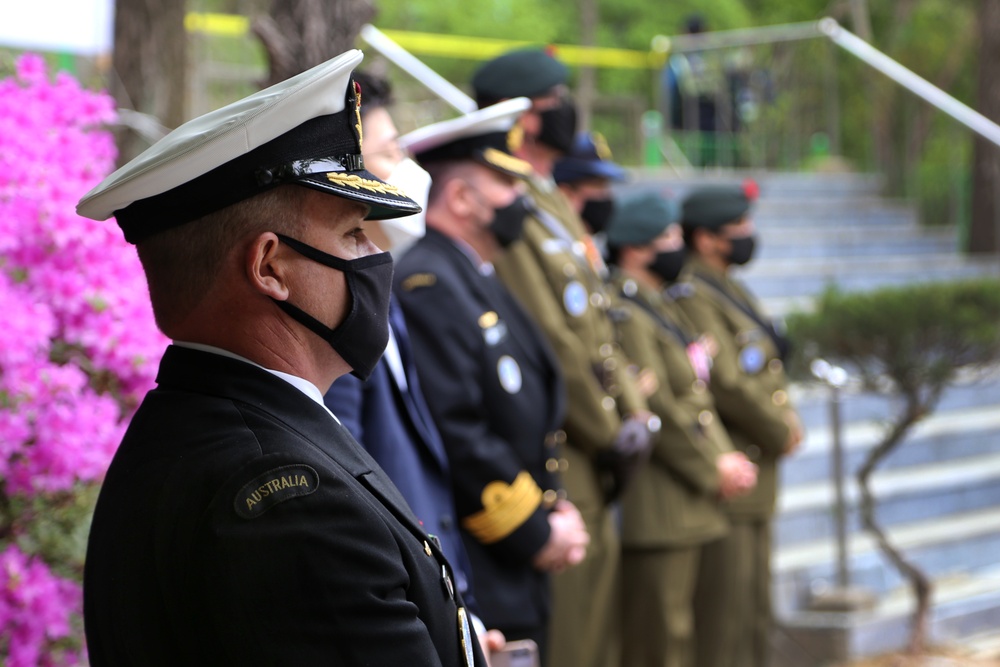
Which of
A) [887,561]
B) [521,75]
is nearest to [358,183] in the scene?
[521,75]

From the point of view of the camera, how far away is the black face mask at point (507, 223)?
3.71 m

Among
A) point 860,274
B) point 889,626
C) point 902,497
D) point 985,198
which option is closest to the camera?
point 889,626

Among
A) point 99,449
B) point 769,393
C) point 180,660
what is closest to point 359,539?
point 180,660

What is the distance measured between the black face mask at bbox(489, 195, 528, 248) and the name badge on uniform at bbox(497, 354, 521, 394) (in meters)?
0.35

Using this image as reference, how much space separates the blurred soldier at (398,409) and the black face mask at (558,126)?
166cm

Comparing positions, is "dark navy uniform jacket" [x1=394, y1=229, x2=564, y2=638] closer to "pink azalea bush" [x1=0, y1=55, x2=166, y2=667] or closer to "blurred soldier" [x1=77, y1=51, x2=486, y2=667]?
"pink azalea bush" [x1=0, y1=55, x2=166, y2=667]

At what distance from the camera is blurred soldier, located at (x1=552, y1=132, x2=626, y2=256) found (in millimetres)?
5559

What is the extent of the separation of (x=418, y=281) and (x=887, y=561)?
4.25 meters

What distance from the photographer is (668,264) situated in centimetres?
538

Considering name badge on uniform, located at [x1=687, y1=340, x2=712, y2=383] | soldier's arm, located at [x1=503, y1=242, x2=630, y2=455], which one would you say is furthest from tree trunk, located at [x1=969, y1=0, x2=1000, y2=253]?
soldier's arm, located at [x1=503, y1=242, x2=630, y2=455]

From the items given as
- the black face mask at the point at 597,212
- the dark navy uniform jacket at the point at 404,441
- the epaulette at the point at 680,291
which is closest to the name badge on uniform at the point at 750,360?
the epaulette at the point at 680,291

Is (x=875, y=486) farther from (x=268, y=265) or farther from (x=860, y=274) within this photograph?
(x=268, y=265)

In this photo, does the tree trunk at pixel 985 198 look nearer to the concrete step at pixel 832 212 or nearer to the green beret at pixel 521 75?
the concrete step at pixel 832 212

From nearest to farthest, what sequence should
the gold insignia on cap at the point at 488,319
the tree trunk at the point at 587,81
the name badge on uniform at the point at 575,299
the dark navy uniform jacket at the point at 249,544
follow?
the dark navy uniform jacket at the point at 249,544 < the gold insignia on cap at the point at 488,319 < the name badge on uniform at the point at 575,299 < the tree trunk at the point at 587,81
